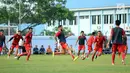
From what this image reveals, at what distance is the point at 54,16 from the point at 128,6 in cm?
1822

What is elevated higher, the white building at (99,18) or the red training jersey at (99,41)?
the white building at (99,18)

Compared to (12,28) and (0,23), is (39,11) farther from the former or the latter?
(12,28)

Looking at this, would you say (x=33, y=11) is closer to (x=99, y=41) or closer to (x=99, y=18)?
(x=99, y=18)

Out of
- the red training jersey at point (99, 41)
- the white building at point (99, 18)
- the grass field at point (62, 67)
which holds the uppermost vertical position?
the white building at point (99, 18)

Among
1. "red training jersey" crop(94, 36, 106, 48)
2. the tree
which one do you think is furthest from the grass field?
the tree

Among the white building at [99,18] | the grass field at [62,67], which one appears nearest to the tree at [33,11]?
the white building at [99,18]

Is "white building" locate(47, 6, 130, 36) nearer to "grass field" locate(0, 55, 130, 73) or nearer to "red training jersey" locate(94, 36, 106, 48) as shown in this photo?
"red training jersey" locate(94, 36, 106, 48)

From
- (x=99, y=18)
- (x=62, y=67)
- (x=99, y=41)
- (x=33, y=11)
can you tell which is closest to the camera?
(x=62, y=67)

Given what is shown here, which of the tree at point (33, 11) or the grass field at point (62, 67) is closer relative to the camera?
the grass field at point (62, 67)

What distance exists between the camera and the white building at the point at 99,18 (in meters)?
91.4

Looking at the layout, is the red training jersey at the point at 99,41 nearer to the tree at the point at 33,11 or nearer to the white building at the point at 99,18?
the tree at the point at 33,11

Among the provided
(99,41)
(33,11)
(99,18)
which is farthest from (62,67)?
(99,18)

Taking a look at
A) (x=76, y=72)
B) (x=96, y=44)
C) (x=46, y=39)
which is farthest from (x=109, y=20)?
(x=76, y=72)

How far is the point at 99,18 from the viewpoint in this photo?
318 ft
